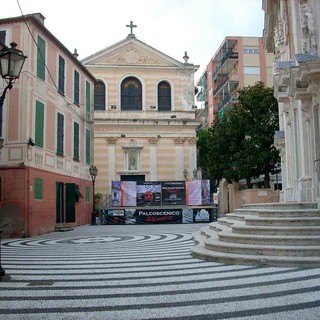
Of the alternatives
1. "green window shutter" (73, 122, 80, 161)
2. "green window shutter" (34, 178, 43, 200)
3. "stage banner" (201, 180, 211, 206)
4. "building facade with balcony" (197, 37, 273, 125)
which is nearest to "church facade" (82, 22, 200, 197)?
"stage banner" (201, 180, 211, 206)

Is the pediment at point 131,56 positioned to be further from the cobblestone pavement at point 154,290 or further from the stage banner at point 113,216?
the cobblestone pavement at point 154,290

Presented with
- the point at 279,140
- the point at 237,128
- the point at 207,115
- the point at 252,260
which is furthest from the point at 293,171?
the point at 207,115

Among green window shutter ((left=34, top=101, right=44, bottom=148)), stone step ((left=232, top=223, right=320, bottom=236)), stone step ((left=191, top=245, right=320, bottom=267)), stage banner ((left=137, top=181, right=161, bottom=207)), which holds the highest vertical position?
green window shutter ((left=34, top=101, right=44, bottom=148))

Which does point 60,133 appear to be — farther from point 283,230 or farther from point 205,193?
point 283,230

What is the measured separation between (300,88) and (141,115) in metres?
26.0

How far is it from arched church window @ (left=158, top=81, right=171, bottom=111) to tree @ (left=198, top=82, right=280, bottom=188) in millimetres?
6305

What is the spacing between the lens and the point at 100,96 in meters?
38.2

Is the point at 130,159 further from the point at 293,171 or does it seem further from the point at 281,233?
the point at 281,233

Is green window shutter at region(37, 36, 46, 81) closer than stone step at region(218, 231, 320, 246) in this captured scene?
No

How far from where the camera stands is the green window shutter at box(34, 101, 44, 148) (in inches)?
716

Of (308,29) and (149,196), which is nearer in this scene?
(308,29)

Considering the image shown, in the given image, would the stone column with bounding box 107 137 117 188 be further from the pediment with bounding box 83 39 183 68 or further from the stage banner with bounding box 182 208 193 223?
the stage banner with bounding box 182 208 193 223

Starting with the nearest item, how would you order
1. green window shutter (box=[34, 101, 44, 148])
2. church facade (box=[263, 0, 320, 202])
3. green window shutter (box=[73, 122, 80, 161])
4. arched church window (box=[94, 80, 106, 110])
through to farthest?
church facade (box=[263, 0, 320, 202])
green window shutter (box=[34, 101, 44, 148])
green window shutter (box=[73, 122, 80, 161])
arched church window (box=[94, 80, 106, 110])

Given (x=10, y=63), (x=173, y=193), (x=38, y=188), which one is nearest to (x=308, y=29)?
(x=10, y=63)
